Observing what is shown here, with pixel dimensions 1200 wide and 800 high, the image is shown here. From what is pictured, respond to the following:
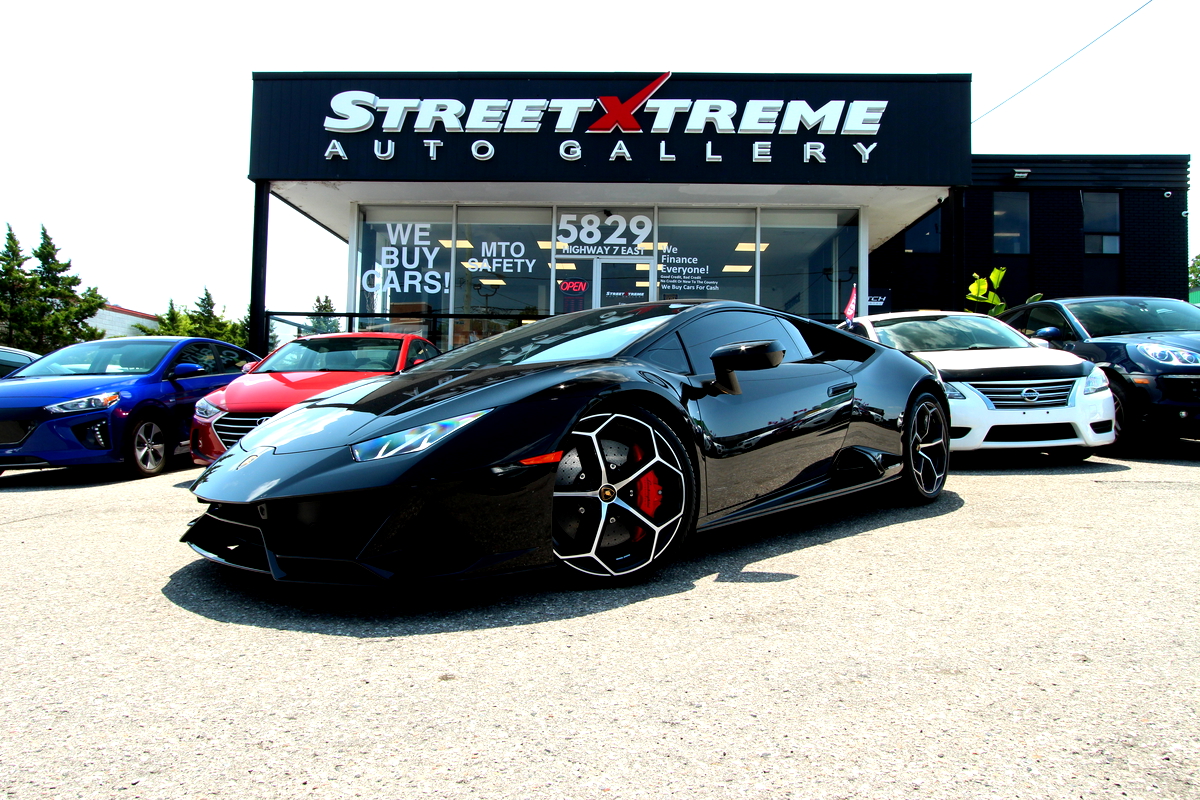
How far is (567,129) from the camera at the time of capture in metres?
11.4

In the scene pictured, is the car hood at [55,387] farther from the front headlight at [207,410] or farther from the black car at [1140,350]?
the black car at [1140,350]

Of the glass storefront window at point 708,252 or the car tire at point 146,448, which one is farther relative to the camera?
the glass storefront window at point 708,252

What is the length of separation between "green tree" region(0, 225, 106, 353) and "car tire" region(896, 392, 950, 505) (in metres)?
66.7

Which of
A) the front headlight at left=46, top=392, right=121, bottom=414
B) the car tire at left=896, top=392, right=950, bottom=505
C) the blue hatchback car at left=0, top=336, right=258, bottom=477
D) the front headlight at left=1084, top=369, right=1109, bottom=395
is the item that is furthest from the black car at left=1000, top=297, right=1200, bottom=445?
the front headlight at left=46, top=392, right=121, bottom=414

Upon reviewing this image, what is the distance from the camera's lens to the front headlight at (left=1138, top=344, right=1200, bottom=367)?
660cm

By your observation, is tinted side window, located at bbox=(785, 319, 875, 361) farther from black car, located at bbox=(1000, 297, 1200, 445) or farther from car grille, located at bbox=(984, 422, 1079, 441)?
black car, located at bbox=(1000, 297, 1200, 445)

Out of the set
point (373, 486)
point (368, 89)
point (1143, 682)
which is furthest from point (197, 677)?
point (368, 89)

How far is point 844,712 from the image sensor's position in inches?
72.1

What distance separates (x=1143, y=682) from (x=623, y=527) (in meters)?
1.59

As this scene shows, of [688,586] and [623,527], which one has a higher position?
[623,527]

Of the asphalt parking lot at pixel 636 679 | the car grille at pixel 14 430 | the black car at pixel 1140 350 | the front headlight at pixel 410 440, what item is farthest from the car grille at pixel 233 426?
the black car at pixel 1140 350

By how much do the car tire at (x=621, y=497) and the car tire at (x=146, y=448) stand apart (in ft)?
17.4

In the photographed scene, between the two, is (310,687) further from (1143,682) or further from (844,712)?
(1143,682)

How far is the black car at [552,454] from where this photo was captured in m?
2.46
